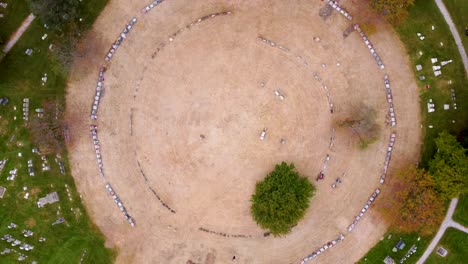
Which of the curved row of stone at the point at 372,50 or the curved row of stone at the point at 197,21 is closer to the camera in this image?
the curved row of stone at the point at 197,21

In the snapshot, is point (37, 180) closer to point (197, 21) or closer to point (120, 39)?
point (120, 39)

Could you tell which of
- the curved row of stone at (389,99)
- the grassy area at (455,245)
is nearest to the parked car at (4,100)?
the curved row of stone at (389,99)

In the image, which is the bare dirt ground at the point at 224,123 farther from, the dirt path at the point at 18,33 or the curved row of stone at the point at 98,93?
the dirt path at the point at 18,33

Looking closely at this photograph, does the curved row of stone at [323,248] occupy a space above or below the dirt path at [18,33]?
below

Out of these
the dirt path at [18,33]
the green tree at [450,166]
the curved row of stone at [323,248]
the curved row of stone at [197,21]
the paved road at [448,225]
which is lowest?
the curved row of stone at [323,248]

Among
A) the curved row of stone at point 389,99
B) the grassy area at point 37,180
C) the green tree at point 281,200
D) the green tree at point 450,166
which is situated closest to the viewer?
the green tree at point 450,166

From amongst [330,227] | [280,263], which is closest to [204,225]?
[280,263]

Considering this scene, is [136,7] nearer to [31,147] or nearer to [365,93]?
[31,147]
